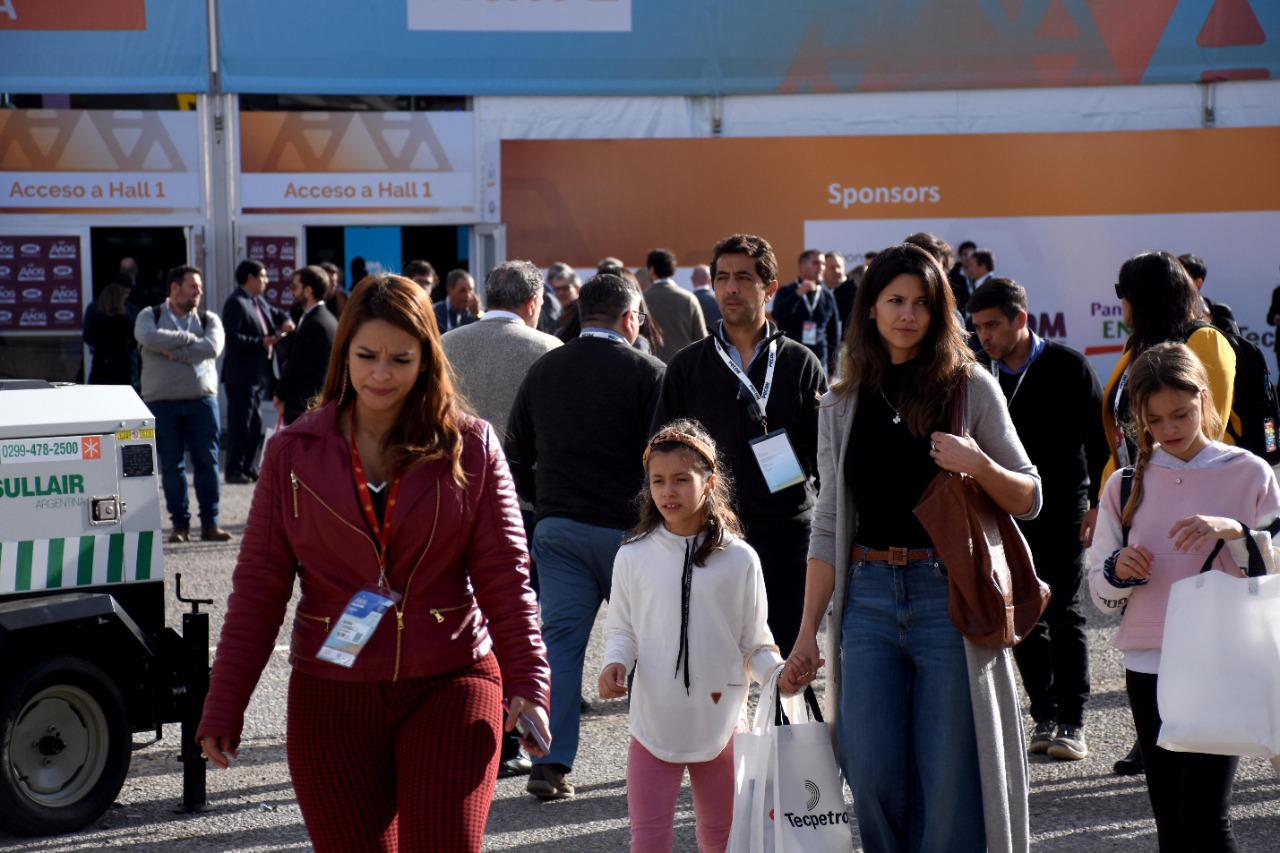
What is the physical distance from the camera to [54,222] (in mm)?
16812

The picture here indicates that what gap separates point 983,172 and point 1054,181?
87 cm

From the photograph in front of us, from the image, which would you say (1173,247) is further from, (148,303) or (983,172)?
(148,303)

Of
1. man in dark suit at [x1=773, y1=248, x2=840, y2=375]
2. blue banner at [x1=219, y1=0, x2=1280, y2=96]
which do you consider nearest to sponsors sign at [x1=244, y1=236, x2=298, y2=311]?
blue banner at [x1=219, y1=0, x2=1280, y2=96]

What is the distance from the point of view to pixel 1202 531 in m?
3.87

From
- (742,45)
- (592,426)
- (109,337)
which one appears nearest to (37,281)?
(109,337)

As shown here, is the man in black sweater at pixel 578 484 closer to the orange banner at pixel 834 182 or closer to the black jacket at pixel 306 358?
the black jacket at pixel 306 358

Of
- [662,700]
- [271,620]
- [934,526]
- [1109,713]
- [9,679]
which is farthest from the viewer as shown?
[1109,713]

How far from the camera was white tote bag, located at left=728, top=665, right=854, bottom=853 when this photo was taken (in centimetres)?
372

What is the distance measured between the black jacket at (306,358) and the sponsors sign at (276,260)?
7.32m

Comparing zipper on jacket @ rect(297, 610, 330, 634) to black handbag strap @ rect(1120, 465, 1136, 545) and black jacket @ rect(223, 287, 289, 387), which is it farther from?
black jacket @ rect(223, 287, 289, 387)

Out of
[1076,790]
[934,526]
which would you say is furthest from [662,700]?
[1076,790]

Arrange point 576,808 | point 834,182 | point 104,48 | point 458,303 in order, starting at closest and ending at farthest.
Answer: point 576,808 → point 458,303 → point 104,48 → point 834,182

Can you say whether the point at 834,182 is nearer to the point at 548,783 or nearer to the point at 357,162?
the point at 357,162

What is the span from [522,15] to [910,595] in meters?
14.9
